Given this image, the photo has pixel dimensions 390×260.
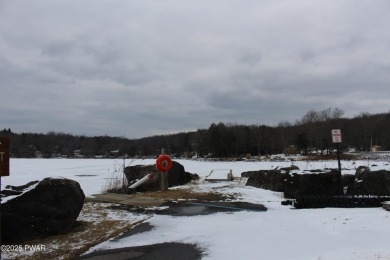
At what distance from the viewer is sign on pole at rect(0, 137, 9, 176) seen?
212 inches

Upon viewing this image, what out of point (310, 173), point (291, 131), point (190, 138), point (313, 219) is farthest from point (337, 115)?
point (313, 219)

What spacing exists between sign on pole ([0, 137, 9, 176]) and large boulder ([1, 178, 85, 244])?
162 centimetres

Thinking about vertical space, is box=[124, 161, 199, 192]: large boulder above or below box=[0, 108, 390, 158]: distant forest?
below

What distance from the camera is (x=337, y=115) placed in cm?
8188

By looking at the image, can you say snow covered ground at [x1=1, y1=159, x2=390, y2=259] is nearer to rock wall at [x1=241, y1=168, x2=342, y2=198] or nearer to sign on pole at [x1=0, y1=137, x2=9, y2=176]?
sign on pole at [x1=0, y1=137, x2=9, y2=176]

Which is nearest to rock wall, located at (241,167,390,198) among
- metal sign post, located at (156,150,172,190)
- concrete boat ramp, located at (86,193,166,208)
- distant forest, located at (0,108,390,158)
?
metal sign post, located at (156,150,172,190)

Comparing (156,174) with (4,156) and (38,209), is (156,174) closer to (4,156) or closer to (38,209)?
(38,209)

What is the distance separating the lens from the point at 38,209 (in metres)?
7.12

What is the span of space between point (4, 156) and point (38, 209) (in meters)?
2.01

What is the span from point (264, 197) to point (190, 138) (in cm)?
10094

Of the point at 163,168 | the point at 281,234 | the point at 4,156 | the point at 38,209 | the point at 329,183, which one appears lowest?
the point at 281,234

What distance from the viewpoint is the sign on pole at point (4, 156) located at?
5.38m

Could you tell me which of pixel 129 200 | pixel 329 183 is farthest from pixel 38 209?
pixel 329 183

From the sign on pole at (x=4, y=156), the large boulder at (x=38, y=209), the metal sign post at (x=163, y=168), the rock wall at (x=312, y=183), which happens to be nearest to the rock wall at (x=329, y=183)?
the rock wall at (x=312, y=183)
